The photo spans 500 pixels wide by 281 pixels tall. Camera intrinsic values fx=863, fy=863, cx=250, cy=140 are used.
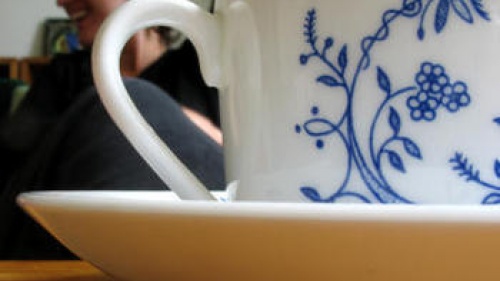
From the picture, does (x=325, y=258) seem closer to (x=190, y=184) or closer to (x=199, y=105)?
(x=190, y=184)

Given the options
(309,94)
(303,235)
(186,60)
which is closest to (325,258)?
(303,235)

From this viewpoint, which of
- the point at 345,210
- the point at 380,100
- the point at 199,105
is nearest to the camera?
the point at 345,210

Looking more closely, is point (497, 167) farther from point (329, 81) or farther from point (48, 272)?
point (48, 272)

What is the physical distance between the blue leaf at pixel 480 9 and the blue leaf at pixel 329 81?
0.17 ft

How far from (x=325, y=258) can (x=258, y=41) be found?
14 centimetres

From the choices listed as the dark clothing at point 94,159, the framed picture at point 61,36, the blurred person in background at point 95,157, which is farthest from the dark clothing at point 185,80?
the framed picture at point 61,36

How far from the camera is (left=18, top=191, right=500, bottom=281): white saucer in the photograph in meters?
0.20

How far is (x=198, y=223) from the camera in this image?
0.22 m

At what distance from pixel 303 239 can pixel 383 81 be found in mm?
111

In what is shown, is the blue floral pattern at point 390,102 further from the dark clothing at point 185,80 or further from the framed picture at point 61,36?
the framed picture at point 61,36

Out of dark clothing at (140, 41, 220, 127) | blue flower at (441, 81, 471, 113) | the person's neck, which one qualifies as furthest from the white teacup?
the person's neck

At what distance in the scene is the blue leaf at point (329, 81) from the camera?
1.01 ft

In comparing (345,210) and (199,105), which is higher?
(345,210)

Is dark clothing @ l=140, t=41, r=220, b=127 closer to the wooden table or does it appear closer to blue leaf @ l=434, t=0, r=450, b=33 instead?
the wooden table
